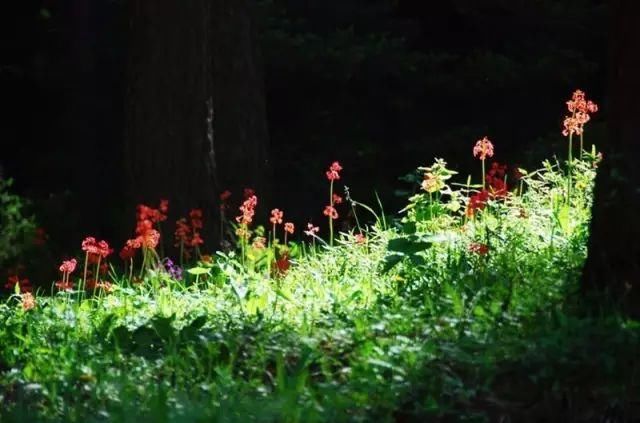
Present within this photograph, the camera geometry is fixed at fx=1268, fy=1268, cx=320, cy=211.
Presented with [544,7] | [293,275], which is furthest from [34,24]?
[293,275]

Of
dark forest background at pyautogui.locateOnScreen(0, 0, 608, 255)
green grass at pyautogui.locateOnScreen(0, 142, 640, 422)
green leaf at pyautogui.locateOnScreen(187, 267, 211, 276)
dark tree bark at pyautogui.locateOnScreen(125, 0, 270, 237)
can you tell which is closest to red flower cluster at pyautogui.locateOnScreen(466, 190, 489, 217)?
green grass at pyautogui.locateOnScreen(0, 142, 640, 422)

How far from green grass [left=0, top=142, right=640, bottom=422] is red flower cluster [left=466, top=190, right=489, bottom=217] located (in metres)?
Result: 0.16

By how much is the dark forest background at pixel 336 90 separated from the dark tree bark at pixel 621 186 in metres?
7.52

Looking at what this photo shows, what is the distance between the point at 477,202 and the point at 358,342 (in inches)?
73.0

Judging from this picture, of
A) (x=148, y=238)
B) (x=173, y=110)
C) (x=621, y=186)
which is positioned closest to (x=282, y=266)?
(x=148, y=238)

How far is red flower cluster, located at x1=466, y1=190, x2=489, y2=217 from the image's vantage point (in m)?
7.13

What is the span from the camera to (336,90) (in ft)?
49.5

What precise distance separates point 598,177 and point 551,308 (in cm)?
69

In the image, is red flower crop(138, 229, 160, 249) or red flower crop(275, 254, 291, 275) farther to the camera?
red flower crop(275, 254, 291, 275)

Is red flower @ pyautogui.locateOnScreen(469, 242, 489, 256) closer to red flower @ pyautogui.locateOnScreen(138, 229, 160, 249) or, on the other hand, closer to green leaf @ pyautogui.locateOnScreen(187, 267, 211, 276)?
green leaf @ pyautogui.locateOnScreen(187, 267, 211, 276)

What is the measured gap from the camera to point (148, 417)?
4777 millimetres

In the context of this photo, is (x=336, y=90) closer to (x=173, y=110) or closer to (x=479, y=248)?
(x=173, y=110)

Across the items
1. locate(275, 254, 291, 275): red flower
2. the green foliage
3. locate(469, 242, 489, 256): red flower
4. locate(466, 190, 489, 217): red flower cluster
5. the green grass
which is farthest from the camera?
the green foliage

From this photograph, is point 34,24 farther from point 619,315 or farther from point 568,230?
point 619,315
